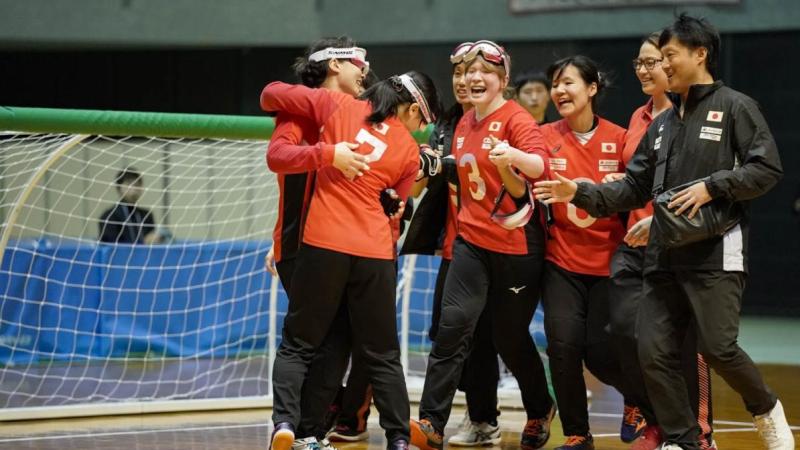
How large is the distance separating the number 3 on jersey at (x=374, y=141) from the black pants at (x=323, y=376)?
2.04ft

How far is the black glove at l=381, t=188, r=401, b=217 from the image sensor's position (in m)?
4.58

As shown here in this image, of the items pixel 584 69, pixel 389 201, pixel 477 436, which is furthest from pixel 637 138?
pixel 477 436

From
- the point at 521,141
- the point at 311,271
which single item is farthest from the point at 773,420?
the point at 311,271

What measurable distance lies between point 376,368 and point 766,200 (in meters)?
9.43

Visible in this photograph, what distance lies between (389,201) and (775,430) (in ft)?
5.88

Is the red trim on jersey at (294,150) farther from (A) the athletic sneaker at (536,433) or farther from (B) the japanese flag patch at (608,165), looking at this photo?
(A) the athletic sneaker at (536,433)

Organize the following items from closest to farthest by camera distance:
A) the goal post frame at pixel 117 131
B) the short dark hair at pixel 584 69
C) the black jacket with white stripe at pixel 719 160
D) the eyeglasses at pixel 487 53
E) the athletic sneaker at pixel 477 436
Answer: the black jacket with white stripe at pixel 719 160 < the eyeglasses at pixel 487 53 < the short dark hair at pixel 584 69 < the athletic sneaker at pixel 477 436 < the goal post frame at pixel 117 131

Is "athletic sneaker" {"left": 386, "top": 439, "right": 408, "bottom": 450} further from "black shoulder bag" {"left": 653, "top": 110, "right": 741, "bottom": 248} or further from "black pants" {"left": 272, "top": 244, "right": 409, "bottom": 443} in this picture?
A: "black shoulder bag" {"left": 653, "top": 110, "right": 741, "bottom": 248}

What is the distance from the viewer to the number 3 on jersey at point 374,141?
14.7 ft

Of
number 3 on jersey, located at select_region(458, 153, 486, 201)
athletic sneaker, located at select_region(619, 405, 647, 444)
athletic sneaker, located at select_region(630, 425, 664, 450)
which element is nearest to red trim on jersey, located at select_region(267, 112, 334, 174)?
number 3 on jersey, located at select_region(458, 153, 486, 201)

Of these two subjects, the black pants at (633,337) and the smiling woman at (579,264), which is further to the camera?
the smiling woman at (579,264)

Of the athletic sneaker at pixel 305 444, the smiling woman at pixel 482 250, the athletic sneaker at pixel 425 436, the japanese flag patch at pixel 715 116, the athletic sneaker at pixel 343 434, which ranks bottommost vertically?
the athletic sneaker at pixel 343 434

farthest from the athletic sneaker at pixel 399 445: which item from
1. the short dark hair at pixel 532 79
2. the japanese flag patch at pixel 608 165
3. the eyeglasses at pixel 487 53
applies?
the short dark hair at pixel 532 79

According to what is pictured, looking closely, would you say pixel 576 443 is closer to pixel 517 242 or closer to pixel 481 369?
pixel 481 369
